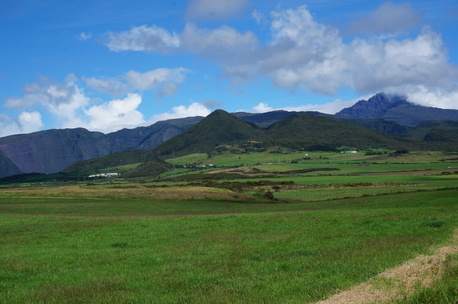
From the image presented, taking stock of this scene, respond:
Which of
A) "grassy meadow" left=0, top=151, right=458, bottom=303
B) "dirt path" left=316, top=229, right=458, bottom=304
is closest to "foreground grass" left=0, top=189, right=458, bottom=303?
"grassy meadow" left=0, top=151, right=458, bottom=303

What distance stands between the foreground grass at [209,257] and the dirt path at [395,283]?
76 cm

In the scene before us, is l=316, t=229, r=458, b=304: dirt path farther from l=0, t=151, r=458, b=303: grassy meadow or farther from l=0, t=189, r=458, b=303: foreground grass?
l=0, t=189, r=458, b=303: foreground grass

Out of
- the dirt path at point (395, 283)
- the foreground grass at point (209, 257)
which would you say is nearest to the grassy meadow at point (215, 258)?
the foreground grass at point (209, 257)

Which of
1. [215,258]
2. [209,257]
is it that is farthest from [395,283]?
[209,257]

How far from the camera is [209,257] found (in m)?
20.0

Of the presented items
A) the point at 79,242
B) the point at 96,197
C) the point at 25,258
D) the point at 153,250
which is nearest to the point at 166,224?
the point at 79,242

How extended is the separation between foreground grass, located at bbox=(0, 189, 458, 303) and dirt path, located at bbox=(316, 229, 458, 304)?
0.76m

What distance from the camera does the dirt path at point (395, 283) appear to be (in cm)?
1105

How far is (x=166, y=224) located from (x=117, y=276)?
17.4 meters

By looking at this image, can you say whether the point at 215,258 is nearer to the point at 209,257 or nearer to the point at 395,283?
the point at 209,257

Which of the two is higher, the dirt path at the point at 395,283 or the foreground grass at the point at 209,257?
the dirt path at the point at 395,283

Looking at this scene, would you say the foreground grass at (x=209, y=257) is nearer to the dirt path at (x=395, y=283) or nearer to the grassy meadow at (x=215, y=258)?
the grassy meadow at (x=215, y=258)

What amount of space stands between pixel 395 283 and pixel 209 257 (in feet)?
32.2

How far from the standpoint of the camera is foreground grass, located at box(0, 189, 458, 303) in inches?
546
